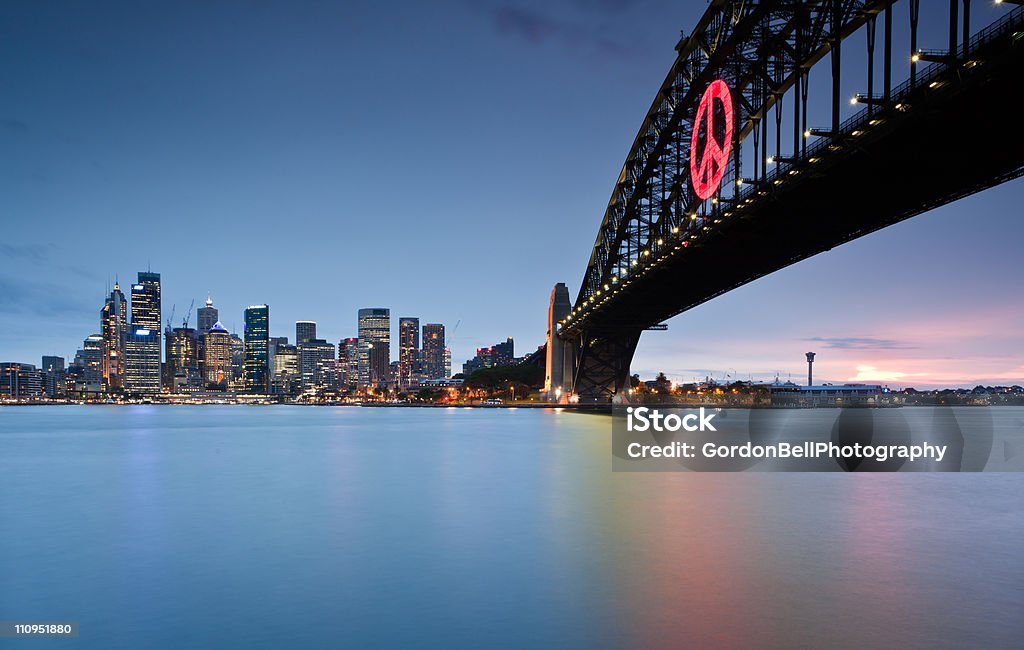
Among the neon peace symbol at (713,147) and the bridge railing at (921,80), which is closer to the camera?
the bridge railing at (921,80)

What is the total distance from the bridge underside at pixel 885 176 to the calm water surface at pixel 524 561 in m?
12.3

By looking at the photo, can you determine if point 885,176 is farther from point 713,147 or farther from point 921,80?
point 713,147

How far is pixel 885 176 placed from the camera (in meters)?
29.8

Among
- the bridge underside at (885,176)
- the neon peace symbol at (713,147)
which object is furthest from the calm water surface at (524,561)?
the neon peace symbol at (713,147)

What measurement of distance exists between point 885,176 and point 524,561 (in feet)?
79.7

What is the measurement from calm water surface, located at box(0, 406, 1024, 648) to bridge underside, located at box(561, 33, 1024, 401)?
1227cm

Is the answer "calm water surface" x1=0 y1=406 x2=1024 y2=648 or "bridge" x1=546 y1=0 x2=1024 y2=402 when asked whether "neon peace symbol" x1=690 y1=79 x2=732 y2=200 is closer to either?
"bridge" x1=546 y1=0 x2=1024 y2=402

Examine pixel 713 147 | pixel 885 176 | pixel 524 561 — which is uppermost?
pixel 713 147

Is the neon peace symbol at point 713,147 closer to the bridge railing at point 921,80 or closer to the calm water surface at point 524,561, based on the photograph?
the bridge railing at point 921,80

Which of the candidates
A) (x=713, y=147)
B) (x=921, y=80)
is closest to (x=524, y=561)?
(x=921, y=80)

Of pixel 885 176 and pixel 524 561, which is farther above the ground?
pixel 885 176

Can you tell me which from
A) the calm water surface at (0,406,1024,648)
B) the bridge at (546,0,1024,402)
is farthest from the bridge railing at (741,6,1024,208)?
the calm water surface at (0,406,1024,648)

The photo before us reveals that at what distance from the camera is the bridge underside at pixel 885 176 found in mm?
22719

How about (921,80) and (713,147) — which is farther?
(713,147)
